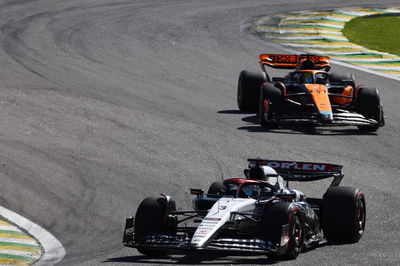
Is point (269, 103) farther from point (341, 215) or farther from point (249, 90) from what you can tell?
point (341, 215)

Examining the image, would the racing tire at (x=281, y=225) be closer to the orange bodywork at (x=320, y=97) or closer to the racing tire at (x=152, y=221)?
the racing tire at (x=152, y=221)

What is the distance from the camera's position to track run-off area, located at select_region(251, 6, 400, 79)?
29734 millimetres

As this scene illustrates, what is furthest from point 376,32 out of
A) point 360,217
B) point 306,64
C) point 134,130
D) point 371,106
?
point 360,217

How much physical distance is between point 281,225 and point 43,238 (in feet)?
13.4

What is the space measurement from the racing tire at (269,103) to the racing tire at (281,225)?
9453 mm

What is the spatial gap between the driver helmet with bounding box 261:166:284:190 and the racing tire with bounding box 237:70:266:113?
10187 mm

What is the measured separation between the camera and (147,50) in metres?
30.7

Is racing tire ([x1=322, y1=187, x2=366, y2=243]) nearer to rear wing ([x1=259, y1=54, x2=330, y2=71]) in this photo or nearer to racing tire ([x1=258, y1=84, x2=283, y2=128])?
racing tire ([x1=258, y1=84, x2=283, y2=128])

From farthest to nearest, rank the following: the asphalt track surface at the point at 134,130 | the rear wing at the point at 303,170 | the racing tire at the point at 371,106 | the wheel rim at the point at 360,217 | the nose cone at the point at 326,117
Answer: the racing tire at the point at 371,106, the nose cone at the point at 326,117, the asphalt track surface at the point at 134,130, the rear wing at the point at 303,170, the wheel rim at the point at 360,217

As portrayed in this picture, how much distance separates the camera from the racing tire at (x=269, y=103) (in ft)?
70.9

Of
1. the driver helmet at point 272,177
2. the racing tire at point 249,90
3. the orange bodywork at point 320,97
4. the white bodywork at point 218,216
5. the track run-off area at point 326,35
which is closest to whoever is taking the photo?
the white bodywork at point 218,216

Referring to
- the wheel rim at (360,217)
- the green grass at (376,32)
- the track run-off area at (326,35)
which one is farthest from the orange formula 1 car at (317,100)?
the green grass at (376,32)

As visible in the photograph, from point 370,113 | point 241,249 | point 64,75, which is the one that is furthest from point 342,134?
point 241,249

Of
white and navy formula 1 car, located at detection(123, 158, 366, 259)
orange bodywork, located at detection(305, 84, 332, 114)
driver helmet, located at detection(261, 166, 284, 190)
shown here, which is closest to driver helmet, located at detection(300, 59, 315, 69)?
orange bodywork, located at detection(305, 84, 332, 114)
